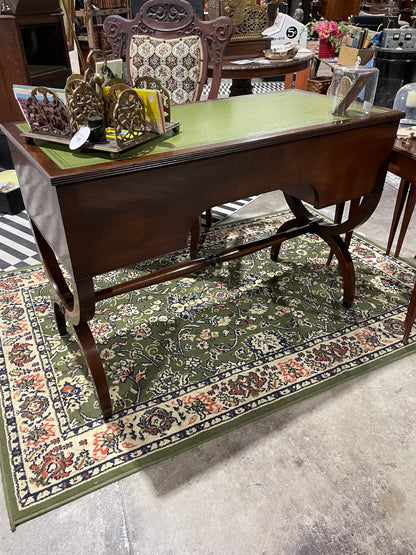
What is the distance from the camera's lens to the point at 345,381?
5.72ft

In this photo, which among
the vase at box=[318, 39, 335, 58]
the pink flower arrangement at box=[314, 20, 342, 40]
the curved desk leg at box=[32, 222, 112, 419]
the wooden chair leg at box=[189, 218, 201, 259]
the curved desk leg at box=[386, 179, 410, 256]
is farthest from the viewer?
the vase at box=[318, 39, 335, 58]

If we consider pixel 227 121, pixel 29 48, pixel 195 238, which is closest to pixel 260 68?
pixel 195 238

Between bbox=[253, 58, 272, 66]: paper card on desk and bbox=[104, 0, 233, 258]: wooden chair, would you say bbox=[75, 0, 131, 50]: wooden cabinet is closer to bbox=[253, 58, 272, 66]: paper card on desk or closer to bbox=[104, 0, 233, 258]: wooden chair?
bbox=[253, 58, 272, 66]: paper card on desk

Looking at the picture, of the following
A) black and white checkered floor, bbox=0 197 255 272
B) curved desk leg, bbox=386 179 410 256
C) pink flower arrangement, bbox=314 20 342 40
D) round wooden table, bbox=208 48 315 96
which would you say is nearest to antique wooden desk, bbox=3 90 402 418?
curved desk leg, bbox=386 179 410 256

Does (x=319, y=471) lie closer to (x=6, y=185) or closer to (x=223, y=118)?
(x=223, y=118)

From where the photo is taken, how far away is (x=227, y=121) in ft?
5.52

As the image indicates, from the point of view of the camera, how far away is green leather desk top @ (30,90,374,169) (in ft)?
4.31

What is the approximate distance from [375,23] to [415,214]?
716cm

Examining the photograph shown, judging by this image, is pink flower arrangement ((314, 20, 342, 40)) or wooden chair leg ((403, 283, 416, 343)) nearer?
wooden chair leg ((403, 283, 416, 343))

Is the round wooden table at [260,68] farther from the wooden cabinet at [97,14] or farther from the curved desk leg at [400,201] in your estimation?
the wooden cabinet at [97,14]

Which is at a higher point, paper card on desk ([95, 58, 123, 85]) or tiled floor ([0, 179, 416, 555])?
paper card on desk ([95, 58, 123, 85])

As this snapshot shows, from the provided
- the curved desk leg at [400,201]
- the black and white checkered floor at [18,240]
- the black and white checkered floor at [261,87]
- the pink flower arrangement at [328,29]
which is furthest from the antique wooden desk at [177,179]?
the black and white checkered floor at [261,87]

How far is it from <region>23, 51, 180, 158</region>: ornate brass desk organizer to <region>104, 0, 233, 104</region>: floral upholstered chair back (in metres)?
1.07

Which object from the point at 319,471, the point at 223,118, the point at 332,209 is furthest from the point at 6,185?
the point at 319,471
